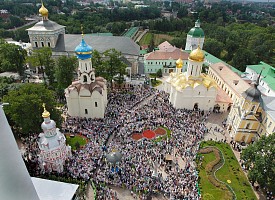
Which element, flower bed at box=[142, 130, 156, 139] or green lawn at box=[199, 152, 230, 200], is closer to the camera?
green lawn at box=[199, 152, 230, 200]

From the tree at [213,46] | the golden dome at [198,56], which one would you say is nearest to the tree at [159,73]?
the golden dome at [198,56]

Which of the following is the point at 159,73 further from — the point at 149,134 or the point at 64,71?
the point at 149,134

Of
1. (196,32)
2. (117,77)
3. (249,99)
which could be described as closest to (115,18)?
(196,32)

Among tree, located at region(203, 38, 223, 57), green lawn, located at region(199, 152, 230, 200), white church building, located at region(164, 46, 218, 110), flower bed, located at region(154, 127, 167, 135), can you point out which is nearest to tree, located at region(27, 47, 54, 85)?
white church building, located at region(164, 46, 218, 110)

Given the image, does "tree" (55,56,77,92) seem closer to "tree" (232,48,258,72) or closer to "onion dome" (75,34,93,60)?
"onion dome" (75,34,93,60)

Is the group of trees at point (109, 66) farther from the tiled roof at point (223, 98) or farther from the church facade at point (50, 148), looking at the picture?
the church facade at point (50, 148)

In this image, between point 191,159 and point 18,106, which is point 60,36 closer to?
point 18,106

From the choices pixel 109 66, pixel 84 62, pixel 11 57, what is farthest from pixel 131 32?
pixel 84 62
